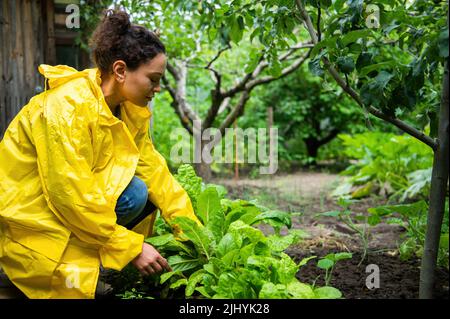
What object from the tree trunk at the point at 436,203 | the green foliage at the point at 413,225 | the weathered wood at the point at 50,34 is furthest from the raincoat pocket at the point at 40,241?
the weathered wood at the point at 50,34

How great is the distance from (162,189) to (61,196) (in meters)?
0.63

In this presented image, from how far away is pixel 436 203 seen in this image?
1.63m

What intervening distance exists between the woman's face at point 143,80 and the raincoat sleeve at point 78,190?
254 mm

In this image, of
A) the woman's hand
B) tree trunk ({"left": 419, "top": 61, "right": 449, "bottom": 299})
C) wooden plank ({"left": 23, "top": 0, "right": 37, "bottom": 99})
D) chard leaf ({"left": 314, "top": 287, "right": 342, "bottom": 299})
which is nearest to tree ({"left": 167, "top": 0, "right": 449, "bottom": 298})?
tree trunk ({"left": 419, "top": 61, "right": 449, "bottom": 299})

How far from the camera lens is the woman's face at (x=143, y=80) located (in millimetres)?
2176

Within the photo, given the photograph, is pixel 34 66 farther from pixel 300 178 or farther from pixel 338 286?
pixel 300 178

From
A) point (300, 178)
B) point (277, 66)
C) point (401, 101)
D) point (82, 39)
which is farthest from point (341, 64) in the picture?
point (300, 178)

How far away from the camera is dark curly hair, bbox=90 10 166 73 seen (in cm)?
217

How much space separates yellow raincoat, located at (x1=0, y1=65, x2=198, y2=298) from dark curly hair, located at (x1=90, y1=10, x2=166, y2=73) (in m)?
0.13

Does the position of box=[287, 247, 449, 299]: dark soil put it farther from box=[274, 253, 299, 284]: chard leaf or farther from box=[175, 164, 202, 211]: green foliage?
box=[175, 164, 202, 211]: green foliage

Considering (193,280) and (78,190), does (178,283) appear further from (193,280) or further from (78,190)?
(78,190)

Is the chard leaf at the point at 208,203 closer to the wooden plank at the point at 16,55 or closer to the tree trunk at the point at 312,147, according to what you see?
the wooden plank at the point at 16,55

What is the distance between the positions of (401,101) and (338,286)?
1.11 meters

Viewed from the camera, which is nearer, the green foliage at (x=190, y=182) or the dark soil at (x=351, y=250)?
the dark soil at (x=351, y=250)
